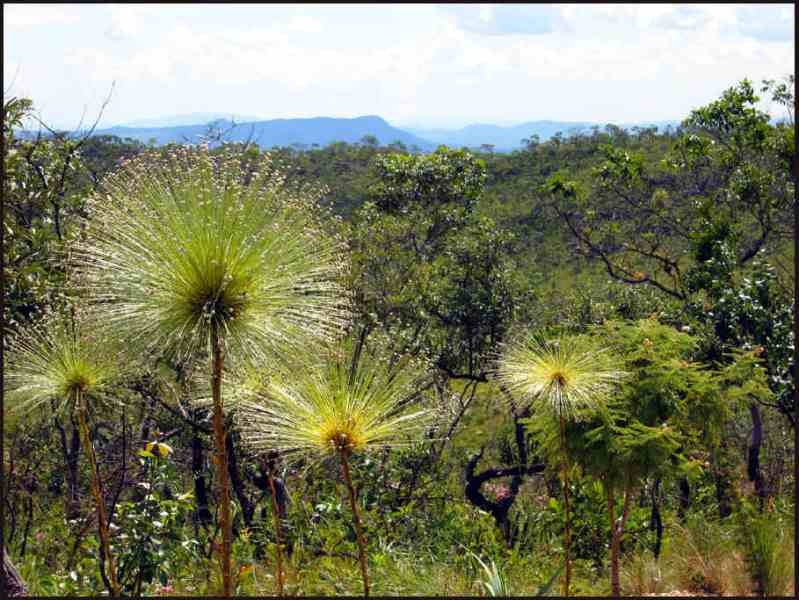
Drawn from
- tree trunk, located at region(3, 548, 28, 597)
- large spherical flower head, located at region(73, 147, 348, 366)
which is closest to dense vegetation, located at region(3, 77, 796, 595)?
large spherical flower head, located at region(73, 147, 348, 366)

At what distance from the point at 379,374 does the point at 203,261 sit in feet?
2.90

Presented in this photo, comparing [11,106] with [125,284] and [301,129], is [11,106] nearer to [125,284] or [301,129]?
[125,284]

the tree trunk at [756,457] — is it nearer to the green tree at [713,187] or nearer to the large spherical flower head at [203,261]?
the green tree at [713,187]

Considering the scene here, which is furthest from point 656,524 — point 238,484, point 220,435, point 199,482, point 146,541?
point 220,435

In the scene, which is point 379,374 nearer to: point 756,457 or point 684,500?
point 756,457

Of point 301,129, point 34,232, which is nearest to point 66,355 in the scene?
point 34,232

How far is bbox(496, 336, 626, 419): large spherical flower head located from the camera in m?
3.88

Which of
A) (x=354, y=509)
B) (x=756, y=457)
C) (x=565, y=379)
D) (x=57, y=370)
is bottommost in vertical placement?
(x=756, y=457)

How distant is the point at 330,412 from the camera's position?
116 inches

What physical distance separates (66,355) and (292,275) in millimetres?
1021

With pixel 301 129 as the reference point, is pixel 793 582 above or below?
below

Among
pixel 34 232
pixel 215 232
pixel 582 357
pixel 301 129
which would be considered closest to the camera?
pixel 215 232

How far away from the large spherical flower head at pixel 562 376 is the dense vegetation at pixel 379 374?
21mm

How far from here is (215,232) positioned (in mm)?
2543
